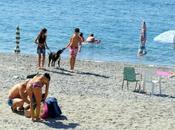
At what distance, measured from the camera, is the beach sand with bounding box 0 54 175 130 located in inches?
544

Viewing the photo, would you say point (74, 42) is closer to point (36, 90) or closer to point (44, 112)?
point (44, 112)

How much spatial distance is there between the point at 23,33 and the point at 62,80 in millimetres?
23317

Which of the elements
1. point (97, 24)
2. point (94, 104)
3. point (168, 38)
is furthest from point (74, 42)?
point (97, 24)

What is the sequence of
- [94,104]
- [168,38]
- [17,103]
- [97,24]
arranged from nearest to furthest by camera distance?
[17,103] → [94,104] → [168,38] → [97,24]

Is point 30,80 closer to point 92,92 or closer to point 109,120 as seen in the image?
point 109,120

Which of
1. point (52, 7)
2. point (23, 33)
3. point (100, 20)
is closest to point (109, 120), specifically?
point (23, 33)

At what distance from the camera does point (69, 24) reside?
50469 mm

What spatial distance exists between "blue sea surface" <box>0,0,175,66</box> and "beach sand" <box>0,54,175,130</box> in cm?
873

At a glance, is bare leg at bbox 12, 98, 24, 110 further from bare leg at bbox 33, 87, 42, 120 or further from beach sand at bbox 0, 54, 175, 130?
bare leg at bbox 33, 87, 42, 120

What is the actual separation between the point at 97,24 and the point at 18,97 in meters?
36.7

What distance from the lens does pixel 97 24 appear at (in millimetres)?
51094

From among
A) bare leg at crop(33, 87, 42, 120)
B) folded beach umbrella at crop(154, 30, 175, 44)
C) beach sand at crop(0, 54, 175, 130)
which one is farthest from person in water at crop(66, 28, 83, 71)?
bare leg at crop(33, 87, 42, 120)

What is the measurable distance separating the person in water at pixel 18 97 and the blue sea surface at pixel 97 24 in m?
14.6

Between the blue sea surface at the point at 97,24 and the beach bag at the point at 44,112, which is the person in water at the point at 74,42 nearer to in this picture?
the blue sea surface at the point at 97,24
